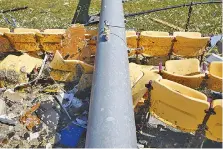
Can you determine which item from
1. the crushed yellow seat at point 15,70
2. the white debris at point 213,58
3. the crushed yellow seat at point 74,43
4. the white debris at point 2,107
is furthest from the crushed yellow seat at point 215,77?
the white debris at point 2,107

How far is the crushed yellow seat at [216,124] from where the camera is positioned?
5.15m

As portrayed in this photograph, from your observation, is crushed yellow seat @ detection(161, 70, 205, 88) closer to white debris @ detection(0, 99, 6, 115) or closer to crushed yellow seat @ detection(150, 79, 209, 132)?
crushed yellow seat @ detection(150, 79, 209, 132)

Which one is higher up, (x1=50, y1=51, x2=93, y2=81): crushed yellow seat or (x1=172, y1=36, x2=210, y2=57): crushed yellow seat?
(x1=172, y1=36, x2=210, y2=57): crushed yellow seat

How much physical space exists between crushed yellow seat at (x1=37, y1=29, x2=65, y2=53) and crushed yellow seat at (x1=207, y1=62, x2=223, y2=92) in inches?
132

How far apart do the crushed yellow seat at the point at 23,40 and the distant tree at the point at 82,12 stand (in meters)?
2.53

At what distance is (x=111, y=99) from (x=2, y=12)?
25.3ft

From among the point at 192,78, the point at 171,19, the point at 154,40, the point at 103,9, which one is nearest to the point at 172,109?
the point at 192,78

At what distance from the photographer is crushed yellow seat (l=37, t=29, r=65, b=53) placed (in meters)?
7.70

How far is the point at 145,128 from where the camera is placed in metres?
6.67

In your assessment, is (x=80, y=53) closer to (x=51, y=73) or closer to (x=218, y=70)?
(x=51, y=73)

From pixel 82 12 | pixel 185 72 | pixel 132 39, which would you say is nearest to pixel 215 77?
pixel 185 72

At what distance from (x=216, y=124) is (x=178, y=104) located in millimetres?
692

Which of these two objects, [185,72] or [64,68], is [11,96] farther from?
[185,72]

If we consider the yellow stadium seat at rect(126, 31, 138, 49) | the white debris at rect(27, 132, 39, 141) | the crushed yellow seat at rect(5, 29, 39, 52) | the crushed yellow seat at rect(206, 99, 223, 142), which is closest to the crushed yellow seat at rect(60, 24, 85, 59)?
the crushed yellow seat at rect(5, 29, 39, 52)
